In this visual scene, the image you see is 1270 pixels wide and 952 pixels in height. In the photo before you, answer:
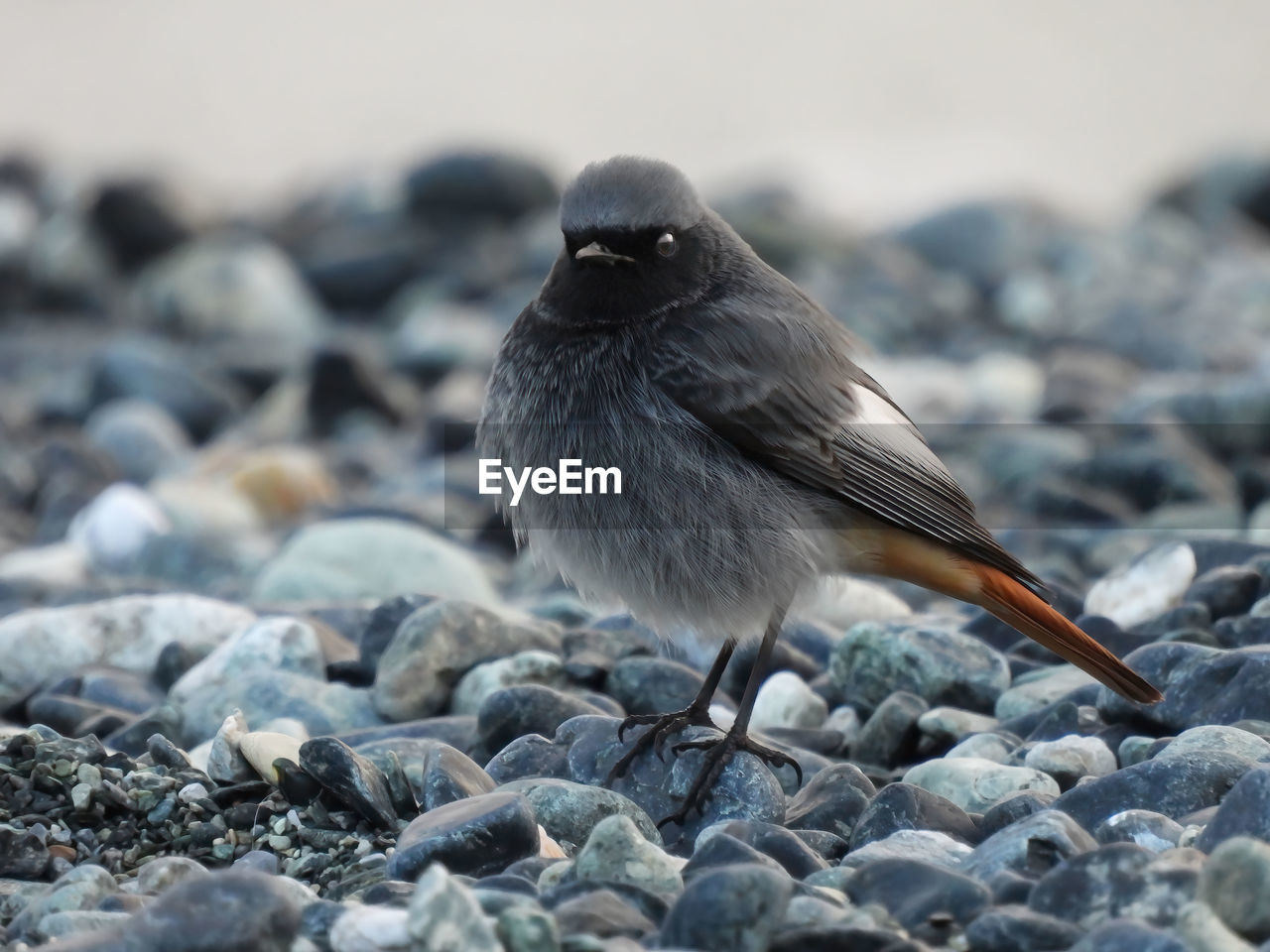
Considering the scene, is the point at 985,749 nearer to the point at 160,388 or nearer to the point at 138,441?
the point at 138,441

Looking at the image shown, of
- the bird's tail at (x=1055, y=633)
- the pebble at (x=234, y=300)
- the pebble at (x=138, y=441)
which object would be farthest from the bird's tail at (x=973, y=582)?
the pebble at (x=234, y=300)

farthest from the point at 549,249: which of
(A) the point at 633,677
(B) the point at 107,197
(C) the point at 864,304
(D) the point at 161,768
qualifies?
(D) the point at 161,768

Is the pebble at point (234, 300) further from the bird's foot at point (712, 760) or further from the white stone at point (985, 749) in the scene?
the white stone at point (985, 749)

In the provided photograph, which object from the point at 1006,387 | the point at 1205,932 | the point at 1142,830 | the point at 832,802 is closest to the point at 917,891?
the point at 1205,932

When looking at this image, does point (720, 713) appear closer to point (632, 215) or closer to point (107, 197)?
point (632, 215)

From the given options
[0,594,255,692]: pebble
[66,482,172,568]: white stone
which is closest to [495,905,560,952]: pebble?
[0,594,255,692]: pebble

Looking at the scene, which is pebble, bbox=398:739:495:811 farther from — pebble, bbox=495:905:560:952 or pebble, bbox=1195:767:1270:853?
pebble, bbox=1195:767:1270:853
